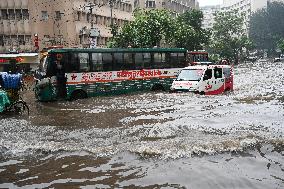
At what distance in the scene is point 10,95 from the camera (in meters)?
14.2

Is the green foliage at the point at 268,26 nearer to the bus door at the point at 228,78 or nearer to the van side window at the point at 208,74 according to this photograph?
the bus door at the point at 228,78

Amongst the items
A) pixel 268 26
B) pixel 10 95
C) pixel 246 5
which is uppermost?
pixel 246 5

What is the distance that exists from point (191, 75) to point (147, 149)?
10451 millimetres

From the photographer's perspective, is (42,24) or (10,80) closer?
(10,80)

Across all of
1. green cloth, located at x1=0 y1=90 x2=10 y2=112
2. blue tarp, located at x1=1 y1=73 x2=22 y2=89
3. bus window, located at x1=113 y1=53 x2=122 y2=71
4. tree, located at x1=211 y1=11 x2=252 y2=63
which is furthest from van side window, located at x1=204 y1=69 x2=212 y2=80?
tree, located at x1=211 y1=11 x2=252 y2=63

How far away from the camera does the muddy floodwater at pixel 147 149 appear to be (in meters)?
6.09

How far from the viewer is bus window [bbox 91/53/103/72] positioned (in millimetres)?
18716

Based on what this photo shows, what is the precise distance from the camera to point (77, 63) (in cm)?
1806

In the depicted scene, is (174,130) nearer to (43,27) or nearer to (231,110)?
(231,110)

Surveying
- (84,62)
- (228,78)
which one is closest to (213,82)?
(228,78)

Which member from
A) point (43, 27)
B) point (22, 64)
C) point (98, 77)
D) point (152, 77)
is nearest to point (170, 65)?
point (152, 77)

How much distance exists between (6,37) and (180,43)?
23.3m

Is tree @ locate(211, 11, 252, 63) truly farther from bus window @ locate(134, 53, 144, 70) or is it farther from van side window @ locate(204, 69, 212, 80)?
van side window @ locate(204, 69, 212, 80)

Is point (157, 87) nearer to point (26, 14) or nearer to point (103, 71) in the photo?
point (103, 71)
